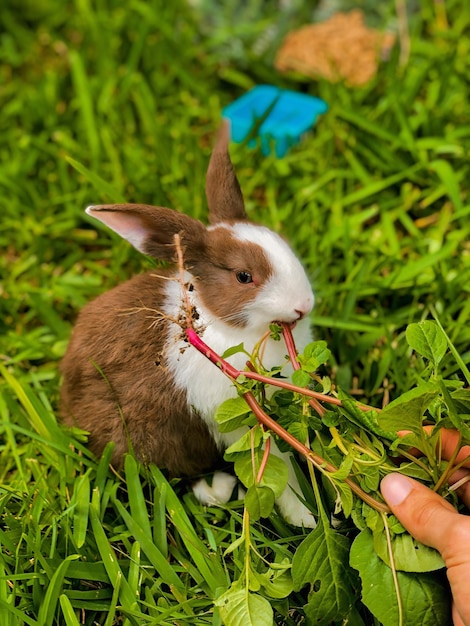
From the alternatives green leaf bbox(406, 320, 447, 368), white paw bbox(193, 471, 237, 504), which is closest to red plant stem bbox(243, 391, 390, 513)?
green leaf bbox(406, 320, 447, 368)

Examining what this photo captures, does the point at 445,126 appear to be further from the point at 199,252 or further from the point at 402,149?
the point at 199,252

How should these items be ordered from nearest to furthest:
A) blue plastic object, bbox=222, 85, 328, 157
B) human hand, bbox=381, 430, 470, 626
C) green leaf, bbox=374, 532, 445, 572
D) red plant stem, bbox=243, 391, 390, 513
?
1. human hand, bbox=381, 430, 470, 626
2. green leaf, bbox=374, 532, 445, 572
3. red plant stem, bbox=243, 391, 390, 513
4. blue plastic object, bbox=222, 85, 328, 157

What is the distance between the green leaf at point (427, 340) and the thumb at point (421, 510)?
40 centimetres

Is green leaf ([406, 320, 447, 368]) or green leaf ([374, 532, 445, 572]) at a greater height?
green leaf ([406, 320, 447, 368])

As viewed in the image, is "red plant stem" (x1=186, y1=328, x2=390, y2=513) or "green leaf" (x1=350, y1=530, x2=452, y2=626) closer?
"green leaf" (x1=350, y1=530, x2=452, y2=626)

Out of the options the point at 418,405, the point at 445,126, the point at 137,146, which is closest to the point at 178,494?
the point at 418,405

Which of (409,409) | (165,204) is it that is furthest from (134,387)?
(165,204)

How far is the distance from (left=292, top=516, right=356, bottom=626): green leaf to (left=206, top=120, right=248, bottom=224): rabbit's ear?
1273 millimetres

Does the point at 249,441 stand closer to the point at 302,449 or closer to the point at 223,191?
the point at 302,449

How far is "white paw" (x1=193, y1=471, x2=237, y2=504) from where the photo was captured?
9.36 feet

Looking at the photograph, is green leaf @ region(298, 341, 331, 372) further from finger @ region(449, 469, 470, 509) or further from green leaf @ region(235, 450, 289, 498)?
finger @ region(449, 469, 470, 509)

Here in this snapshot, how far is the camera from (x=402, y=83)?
436 cm

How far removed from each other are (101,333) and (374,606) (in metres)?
1.42

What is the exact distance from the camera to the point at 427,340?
222 centimetres
